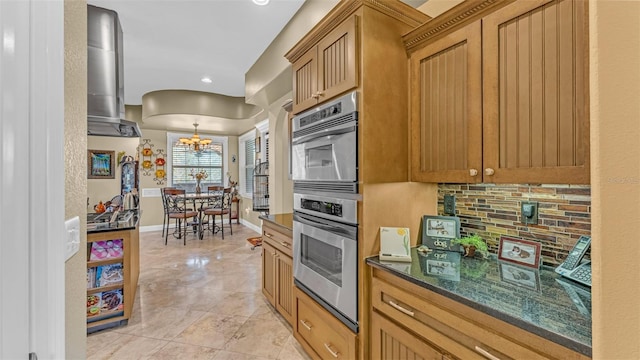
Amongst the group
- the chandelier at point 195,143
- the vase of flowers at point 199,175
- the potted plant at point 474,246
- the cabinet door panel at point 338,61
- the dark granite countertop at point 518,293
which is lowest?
the dark granite countertop at point 518,293

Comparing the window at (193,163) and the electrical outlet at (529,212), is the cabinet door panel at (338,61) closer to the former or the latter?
the electrical outlet at (529,212)

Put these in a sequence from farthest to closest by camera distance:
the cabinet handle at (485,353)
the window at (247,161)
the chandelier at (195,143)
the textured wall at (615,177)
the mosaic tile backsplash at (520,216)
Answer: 1. the window at (247,161)
2. the chandelier at (195,143)
3. the mosaic tile backsplash at (520,216)
4. the cabinet handle at (485,353)
5. the textured wall at (615,177)

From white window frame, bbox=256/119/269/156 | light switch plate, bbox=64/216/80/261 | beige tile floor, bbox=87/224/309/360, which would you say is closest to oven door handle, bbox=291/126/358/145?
light switch plate, bbox=64/216/80/261

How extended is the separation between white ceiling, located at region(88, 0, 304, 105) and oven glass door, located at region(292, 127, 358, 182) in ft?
5.14

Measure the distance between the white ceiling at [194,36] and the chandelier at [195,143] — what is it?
1.67 meters

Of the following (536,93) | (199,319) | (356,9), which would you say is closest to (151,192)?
(199,319)

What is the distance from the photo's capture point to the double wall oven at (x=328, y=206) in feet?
4.96

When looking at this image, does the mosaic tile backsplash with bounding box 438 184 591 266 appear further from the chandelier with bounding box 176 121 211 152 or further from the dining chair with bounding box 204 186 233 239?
the chandelier with bounding box 176 121 211 152

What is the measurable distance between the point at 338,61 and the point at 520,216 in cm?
135

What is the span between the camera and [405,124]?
64.9 inches

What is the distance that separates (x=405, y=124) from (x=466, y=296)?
1002 millimetres

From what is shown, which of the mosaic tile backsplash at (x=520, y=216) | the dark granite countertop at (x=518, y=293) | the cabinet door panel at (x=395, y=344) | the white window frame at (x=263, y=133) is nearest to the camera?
the dark granite countertop at (x=518, y=293)

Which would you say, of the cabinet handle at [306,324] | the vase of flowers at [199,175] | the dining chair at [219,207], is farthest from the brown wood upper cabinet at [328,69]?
the vase of flowers at [199,175]

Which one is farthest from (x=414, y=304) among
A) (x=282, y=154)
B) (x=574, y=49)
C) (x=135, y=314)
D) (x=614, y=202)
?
(x=282, y=154)
